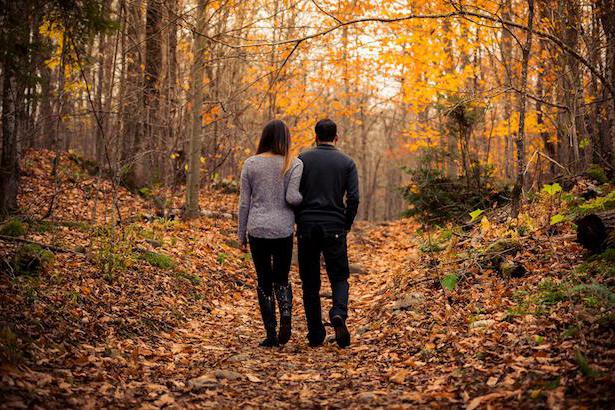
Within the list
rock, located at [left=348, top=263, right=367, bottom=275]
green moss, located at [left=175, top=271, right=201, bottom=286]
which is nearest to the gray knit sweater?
green moss, located at [left=175, top=271, right=201, bottom=286]

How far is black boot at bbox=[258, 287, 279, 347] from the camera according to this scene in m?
5.19

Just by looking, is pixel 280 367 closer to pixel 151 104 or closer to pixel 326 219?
pixel 326 219

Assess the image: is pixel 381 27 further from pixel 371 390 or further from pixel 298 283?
pixel 371 390

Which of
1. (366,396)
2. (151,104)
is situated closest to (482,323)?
(366,396)

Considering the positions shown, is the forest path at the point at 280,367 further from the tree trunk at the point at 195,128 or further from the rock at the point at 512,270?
the tree trunk at the point at 195,128

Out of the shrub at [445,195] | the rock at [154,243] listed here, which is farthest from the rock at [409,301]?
the shrub at [445,195]

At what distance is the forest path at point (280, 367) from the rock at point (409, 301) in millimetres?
357

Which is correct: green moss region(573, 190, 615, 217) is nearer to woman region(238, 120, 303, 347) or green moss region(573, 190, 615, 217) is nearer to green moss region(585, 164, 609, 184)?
green moss region(585, 164, 609, 184)

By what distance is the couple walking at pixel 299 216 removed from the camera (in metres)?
5.01

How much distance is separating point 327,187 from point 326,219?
343 mm

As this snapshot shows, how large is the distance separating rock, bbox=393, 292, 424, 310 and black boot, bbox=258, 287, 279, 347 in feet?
5.37

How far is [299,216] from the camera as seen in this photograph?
5.11 meters

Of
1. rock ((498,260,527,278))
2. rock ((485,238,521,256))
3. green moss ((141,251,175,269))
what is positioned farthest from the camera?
green moss ((141,251,175,269))

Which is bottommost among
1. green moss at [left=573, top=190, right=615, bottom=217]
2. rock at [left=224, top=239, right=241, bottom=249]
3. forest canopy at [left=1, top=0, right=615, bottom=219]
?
rock at [left=224, top=239, right=241, bottom=249]
